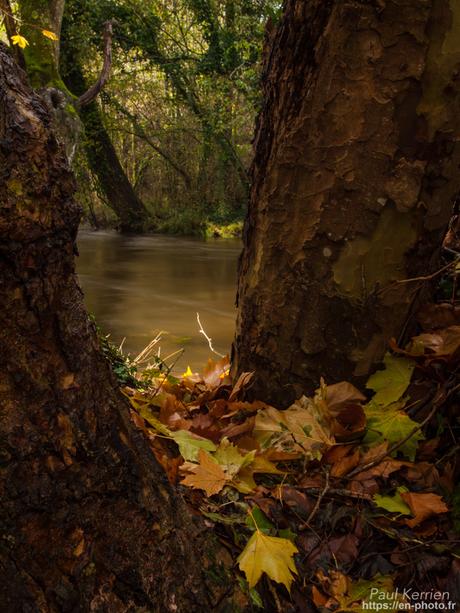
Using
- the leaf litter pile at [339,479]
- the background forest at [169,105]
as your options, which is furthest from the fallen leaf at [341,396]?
the background forest at [169,105]

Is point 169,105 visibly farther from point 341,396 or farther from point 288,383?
point 341,396

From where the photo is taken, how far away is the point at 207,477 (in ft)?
3.96

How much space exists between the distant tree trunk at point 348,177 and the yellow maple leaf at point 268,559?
0.61 metres

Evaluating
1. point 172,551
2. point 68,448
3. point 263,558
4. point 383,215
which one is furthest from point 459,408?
point 68,448

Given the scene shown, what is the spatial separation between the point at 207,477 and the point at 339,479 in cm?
35

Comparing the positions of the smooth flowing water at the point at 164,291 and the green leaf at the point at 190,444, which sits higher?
the green leaf at the point at 190,444

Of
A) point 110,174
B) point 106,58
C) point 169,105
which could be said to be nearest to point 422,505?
point 106,58

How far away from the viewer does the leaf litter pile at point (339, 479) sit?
1.10 meters

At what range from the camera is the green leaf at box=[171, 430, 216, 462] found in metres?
1.32

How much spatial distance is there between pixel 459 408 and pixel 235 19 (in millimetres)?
15075

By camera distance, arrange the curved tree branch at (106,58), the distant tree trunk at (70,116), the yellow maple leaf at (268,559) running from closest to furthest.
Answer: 1. the yellow maple leaf at (268,559)
2. the curved tree branch at (106,58)
3. the distant tree trunk at (70,116)

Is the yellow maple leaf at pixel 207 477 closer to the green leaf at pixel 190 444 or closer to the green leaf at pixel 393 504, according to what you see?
the green leaf at pixel 190 444

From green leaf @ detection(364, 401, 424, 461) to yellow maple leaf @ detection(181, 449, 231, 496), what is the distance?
438 mm

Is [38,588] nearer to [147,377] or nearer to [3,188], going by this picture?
[3,188]
